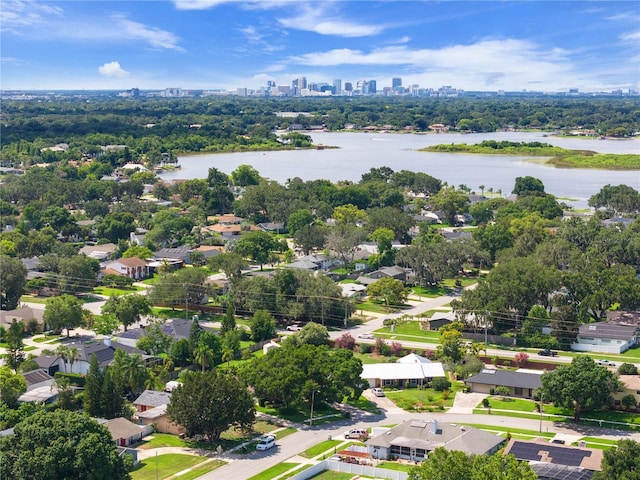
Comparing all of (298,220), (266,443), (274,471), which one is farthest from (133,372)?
(298,220)

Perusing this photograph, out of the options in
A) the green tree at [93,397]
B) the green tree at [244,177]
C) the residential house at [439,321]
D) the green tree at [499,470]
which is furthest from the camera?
the green tree at [244,177]

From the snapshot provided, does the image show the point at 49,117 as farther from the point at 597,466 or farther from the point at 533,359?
the point at 597,466

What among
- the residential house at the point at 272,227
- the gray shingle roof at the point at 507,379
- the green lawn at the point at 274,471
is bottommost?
the green lawn at the point at 274,471

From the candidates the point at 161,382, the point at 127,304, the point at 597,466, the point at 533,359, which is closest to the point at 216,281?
the point at 127,304

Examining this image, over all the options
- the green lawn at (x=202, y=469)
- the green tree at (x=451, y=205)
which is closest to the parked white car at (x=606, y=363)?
the green lawn at (x=202, y=469)

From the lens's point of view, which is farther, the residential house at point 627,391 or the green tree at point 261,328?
the green tree at point 261,328

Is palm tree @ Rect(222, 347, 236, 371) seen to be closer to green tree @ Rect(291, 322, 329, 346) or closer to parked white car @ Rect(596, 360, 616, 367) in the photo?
green tree @ Rect(291, 322, 329, 346)

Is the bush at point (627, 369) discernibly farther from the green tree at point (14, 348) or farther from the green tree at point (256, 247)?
the green tree at point (256, 247)

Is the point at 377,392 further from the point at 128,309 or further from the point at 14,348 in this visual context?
the point at 14,348
